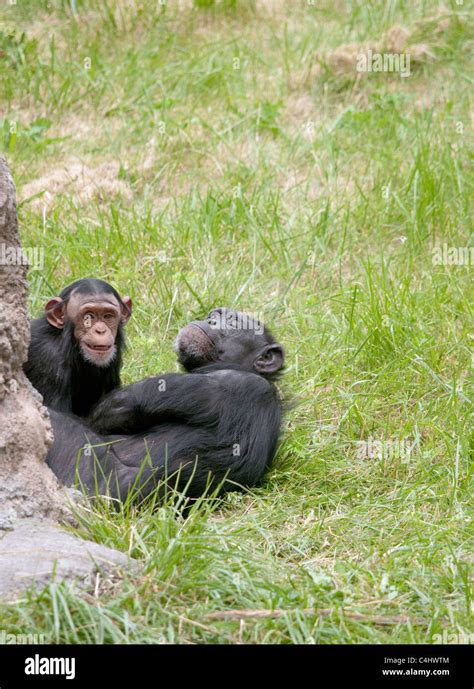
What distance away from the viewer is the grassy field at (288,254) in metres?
4.65

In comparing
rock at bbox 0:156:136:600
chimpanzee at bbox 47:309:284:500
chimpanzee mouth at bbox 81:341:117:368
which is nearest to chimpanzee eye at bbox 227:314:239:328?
chimpanzee at bbox 47:309:284:500

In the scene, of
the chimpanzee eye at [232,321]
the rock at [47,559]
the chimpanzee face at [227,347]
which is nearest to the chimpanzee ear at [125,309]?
the chimpanzee face at [227,347]

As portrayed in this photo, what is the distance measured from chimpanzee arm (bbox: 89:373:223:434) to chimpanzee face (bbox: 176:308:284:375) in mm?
478

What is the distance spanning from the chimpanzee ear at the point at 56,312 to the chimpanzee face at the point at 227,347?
758 mm

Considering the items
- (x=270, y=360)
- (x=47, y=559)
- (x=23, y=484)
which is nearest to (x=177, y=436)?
(x=270, y=360)

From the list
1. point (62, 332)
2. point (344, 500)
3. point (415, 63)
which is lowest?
point (344, 500)

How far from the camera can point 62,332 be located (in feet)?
21.2

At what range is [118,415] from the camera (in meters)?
6.31

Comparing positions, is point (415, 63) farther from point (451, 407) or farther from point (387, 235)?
point (451, 407)

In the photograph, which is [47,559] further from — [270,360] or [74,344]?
[270,360]

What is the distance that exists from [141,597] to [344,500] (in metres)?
2.01

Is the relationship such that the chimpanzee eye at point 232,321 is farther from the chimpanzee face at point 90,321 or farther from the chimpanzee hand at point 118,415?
the chimpanzee hand at point 118,415

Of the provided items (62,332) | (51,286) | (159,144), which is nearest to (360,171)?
(159,144)

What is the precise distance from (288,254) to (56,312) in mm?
2944
